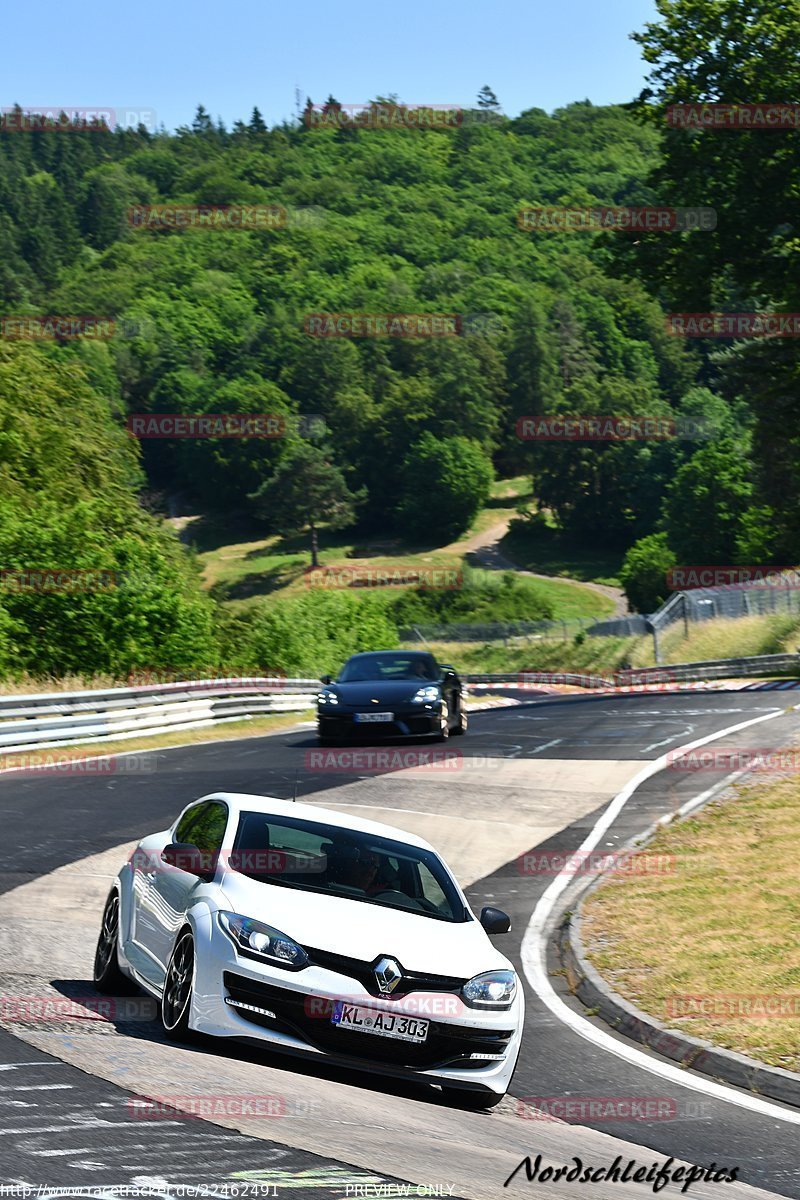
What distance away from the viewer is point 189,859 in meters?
8.52

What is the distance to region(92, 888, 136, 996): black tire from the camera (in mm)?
9062

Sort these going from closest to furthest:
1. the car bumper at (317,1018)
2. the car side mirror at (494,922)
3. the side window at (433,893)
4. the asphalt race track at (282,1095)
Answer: the asphalt race track at (282,1095) < the car bumper at (317,1018) < the side window at (433,893) < the car side mirror at (494,922)

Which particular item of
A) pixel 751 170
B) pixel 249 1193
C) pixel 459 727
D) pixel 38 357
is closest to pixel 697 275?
pixel 751 170

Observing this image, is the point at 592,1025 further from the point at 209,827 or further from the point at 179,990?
the point at 179,990

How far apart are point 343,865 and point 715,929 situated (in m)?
5.04

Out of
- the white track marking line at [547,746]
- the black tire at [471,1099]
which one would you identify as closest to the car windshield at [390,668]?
the white track marking line at [547,746]

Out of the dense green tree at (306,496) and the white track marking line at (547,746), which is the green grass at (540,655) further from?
the dense green tree at (306,496)

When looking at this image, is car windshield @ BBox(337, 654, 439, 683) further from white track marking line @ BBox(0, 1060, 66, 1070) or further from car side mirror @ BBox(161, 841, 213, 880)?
white track marking line @ BBox(0, 1060, 66, 1070)

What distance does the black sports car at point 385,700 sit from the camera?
2394 centimetres

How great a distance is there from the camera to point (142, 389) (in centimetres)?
17475

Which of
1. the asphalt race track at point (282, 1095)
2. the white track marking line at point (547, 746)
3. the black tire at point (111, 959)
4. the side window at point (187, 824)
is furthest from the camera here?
the white track marking line at point (547, 746)

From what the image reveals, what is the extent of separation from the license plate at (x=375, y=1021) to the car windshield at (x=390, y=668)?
17384 mm

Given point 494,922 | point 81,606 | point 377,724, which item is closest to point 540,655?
point 81,606

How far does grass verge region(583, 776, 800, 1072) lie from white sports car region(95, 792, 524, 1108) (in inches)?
79.0
